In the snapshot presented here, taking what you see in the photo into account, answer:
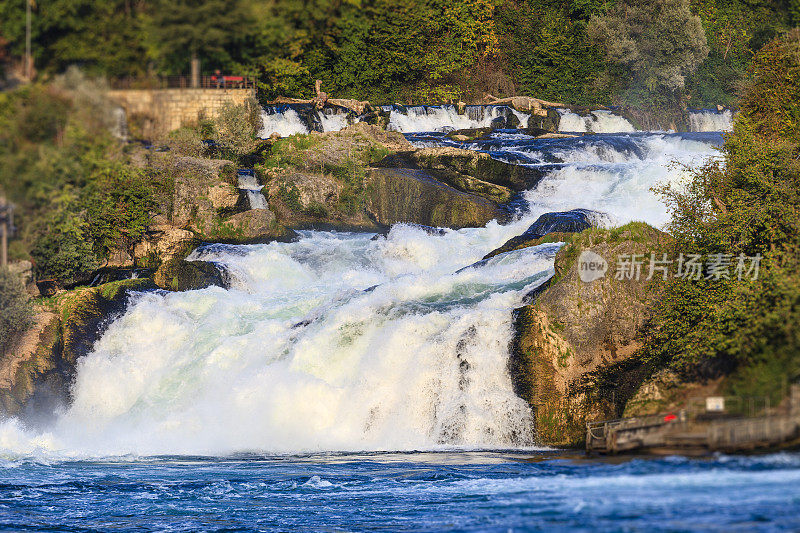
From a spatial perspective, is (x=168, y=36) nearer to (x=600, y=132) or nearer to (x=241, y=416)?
(x=241, y=416)

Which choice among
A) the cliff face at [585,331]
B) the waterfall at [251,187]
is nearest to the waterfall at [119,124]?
the cliff face at [585,331]

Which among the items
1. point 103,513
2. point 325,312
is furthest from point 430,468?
point 325,312

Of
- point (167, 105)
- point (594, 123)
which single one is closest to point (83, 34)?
point (167, 105)

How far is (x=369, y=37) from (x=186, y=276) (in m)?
14.2

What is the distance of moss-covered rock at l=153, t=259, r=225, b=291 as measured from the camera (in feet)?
66.2

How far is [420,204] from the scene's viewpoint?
2361cm

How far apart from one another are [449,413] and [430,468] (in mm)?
2351

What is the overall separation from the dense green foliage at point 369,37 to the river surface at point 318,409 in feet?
11.8

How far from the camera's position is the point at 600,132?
3372 cm

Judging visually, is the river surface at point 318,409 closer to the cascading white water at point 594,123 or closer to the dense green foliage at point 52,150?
the dense green foliage at point 52,150

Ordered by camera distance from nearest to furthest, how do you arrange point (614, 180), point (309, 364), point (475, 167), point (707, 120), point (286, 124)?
point (309, 364), point (286, 124), point (614, 180), point (475, 167), point (707, 120)

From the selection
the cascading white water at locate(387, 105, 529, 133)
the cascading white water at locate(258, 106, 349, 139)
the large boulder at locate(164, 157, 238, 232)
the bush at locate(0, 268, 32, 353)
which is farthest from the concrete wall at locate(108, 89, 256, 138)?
the cascading white water at locate(387, 105, 529, 133)

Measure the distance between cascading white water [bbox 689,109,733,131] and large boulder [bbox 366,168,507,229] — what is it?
279 inches

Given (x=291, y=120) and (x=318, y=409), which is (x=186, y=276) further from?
(x=318, y=409)
